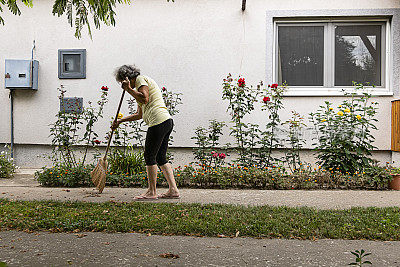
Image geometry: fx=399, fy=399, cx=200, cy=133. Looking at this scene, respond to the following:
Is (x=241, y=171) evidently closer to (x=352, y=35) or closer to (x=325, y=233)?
(x=325, y=233)

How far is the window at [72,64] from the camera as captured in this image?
8625mm

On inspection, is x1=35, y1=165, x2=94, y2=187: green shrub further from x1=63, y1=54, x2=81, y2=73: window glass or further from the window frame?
the window frame

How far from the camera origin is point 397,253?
328cm

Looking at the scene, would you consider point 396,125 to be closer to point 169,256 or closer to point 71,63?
point 169,256

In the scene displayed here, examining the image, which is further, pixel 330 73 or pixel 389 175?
pixel 330 73

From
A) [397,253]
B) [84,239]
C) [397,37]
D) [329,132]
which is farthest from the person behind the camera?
[397,37]

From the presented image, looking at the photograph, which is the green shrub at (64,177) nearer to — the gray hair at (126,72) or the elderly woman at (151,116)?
the elderly woman at (151,116)

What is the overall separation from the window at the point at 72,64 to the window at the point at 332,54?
414 centimetres

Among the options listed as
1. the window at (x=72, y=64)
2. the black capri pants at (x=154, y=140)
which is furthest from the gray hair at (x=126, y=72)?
the window at (x=72, y=64)

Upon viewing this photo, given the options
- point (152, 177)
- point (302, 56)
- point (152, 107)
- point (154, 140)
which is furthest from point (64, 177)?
point (302, 56)

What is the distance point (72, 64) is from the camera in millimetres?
8727

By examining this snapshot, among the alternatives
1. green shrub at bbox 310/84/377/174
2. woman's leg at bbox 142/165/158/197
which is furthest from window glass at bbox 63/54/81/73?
green shrub at bbox 310/84/377/174

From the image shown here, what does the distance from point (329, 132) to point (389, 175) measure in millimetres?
1207

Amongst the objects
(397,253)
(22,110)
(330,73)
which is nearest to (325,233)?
(397,253)
